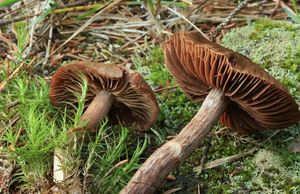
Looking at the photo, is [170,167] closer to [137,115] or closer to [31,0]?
[137,115]

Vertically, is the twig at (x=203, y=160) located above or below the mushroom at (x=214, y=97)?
below

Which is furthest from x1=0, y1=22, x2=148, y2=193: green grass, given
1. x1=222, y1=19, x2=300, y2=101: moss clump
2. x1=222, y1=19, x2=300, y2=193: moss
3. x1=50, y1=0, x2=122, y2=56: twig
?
x1=222, y1=19, x2=300, y2=101: moss clump

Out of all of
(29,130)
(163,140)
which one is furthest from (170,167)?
(29,130)

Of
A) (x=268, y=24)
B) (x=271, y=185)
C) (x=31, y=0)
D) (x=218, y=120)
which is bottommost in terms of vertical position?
(x=271, y=185)

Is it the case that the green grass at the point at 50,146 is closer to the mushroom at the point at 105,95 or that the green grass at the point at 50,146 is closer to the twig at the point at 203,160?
the mushroom at the point at 105,95

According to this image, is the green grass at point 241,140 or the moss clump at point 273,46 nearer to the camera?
the green grass at point 241,140

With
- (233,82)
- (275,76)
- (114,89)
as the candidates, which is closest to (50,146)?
(114,89)

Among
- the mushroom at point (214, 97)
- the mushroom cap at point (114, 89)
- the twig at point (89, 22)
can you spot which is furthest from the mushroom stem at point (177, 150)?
the twig at point (89, 22)
